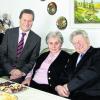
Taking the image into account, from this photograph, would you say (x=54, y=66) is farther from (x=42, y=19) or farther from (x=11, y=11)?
(x=11, y=11)

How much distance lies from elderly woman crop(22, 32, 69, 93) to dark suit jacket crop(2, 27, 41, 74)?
0.25m

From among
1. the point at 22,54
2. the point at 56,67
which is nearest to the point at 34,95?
the point at 56,67

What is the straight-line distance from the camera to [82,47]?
109 inches

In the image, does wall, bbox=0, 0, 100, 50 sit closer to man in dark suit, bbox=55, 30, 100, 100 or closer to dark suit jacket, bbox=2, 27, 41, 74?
dark suit jacket, bbox=2, 27, 41, 74

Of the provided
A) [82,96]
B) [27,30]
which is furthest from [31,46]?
[82,96]

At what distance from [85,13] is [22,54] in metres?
0.96

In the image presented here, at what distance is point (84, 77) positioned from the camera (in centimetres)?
264

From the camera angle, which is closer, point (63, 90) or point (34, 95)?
point (34, 95)

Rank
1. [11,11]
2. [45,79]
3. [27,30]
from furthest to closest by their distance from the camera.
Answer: [11,11]
[27,30]
[45,79]

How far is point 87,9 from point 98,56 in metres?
0.84

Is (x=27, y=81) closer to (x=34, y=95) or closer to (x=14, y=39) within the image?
(x=14, y=39)

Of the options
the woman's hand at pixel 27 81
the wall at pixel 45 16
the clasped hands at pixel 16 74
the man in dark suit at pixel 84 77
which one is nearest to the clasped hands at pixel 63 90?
the man in dark suit at pixel 84 77

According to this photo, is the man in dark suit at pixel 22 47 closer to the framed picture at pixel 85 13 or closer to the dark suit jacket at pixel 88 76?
the framed picture at pixel 85 13

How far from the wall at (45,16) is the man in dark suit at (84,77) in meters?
0.52
